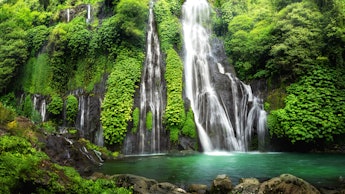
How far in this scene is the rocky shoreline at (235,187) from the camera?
9.21 metres

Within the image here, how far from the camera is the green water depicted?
487 inches

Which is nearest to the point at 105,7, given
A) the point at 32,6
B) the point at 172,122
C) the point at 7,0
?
the point at 32,6

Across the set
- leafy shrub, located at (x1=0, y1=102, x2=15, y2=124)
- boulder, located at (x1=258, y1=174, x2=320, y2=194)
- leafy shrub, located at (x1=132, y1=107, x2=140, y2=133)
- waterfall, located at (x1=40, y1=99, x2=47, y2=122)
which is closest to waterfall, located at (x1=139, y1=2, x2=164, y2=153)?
leafy shrub, located at (x1=132, y1=107, x2=140, y2=133)

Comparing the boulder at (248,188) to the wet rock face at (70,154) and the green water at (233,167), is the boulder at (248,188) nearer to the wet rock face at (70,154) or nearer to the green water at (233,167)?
the green water at (233,167)

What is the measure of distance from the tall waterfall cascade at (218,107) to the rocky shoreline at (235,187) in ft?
33.4

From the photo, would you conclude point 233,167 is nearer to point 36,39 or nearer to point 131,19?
point 131,19

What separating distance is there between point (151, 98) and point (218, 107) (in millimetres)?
4927

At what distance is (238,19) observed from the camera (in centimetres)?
2717

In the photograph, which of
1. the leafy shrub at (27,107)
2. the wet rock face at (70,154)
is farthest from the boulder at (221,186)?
the leafy shrub at (27,107)

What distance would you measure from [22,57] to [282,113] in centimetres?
2176

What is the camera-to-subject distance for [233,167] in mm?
14539

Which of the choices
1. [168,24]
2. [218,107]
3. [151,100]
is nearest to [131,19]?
[168,24]

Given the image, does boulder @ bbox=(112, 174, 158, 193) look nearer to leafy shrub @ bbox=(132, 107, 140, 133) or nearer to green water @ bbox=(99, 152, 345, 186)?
green water @ bbox=(99, 152, 345, 186)

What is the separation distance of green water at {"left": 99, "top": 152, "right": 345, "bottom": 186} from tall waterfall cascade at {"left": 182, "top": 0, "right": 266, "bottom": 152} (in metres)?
2.52
